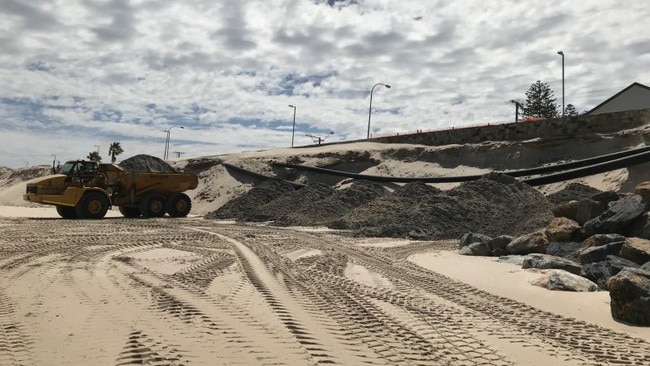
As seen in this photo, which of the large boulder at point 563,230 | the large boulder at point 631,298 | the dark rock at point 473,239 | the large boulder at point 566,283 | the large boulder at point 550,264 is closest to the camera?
the large boulder at point 631,298

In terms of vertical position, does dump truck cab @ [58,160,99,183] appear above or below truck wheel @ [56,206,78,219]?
above

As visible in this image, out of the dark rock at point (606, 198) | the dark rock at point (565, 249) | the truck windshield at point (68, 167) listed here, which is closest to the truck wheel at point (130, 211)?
the truck windshield at point (68, 167)

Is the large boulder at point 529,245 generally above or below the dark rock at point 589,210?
below

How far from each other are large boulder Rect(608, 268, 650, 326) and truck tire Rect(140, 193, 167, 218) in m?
19.7

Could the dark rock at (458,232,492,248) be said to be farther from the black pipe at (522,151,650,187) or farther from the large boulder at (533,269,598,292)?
the black pipe at (522,151,650,187)

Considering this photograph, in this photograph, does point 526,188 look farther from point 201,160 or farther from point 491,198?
point 201,160

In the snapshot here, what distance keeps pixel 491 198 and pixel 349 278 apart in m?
11.1

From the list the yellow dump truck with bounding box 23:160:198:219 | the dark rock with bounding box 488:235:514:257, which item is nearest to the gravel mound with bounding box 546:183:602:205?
the dark rock with bounding box 488:235:514:257

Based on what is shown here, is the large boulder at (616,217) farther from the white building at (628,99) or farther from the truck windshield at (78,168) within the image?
the white building at (628,99)

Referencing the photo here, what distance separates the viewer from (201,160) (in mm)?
38625

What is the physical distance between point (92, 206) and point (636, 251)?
1852 cm

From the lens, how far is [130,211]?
74.2ft

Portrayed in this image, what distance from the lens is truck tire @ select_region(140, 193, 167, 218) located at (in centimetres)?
2168

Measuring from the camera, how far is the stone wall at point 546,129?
78.4 ft
